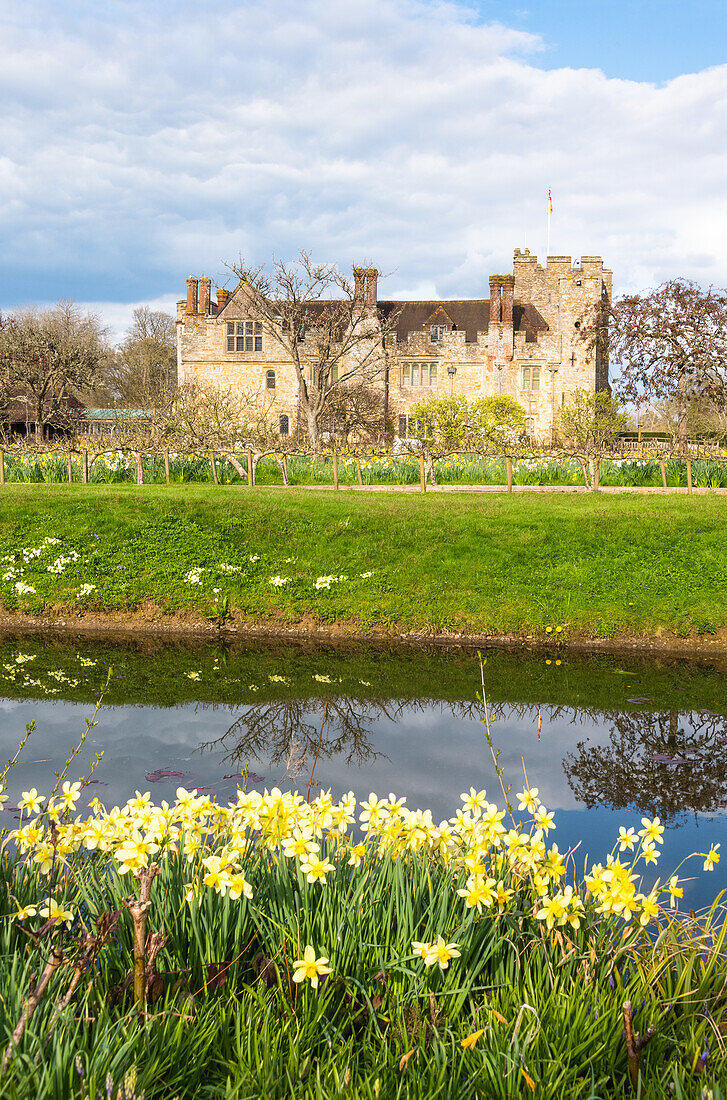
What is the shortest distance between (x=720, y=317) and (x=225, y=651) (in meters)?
19.6

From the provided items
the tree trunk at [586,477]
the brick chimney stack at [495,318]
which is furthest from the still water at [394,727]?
the brick chimney stack at [495,318]

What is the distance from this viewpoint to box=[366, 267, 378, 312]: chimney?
4162 cm

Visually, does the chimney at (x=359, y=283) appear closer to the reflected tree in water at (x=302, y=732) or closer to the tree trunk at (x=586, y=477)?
the tree trunk at (x=586, y=477)

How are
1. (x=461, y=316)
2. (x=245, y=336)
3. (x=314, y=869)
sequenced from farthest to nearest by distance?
(x=461, y=316)
(x=245, y=336)
(x=314, y=869)

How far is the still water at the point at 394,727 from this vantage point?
5871 millimetres

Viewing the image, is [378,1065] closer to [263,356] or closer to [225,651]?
[225,651]

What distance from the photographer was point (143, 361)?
2411 inches

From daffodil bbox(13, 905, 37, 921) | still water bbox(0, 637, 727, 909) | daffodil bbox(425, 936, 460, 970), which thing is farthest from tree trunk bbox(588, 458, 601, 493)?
daffodil bbox(13, 905, 37, 921)

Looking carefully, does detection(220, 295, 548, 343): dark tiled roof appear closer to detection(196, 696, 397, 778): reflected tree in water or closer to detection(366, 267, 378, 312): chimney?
detection(366, 267, 378, 312): chimney

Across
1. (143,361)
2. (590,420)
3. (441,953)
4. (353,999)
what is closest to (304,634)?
(353,999)

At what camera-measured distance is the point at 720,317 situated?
23.7m

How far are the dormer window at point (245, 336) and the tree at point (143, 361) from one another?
1515 centimetres

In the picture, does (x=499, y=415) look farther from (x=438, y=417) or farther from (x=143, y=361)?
(x=143, y=361)

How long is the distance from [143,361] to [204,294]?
18646 millimetres
